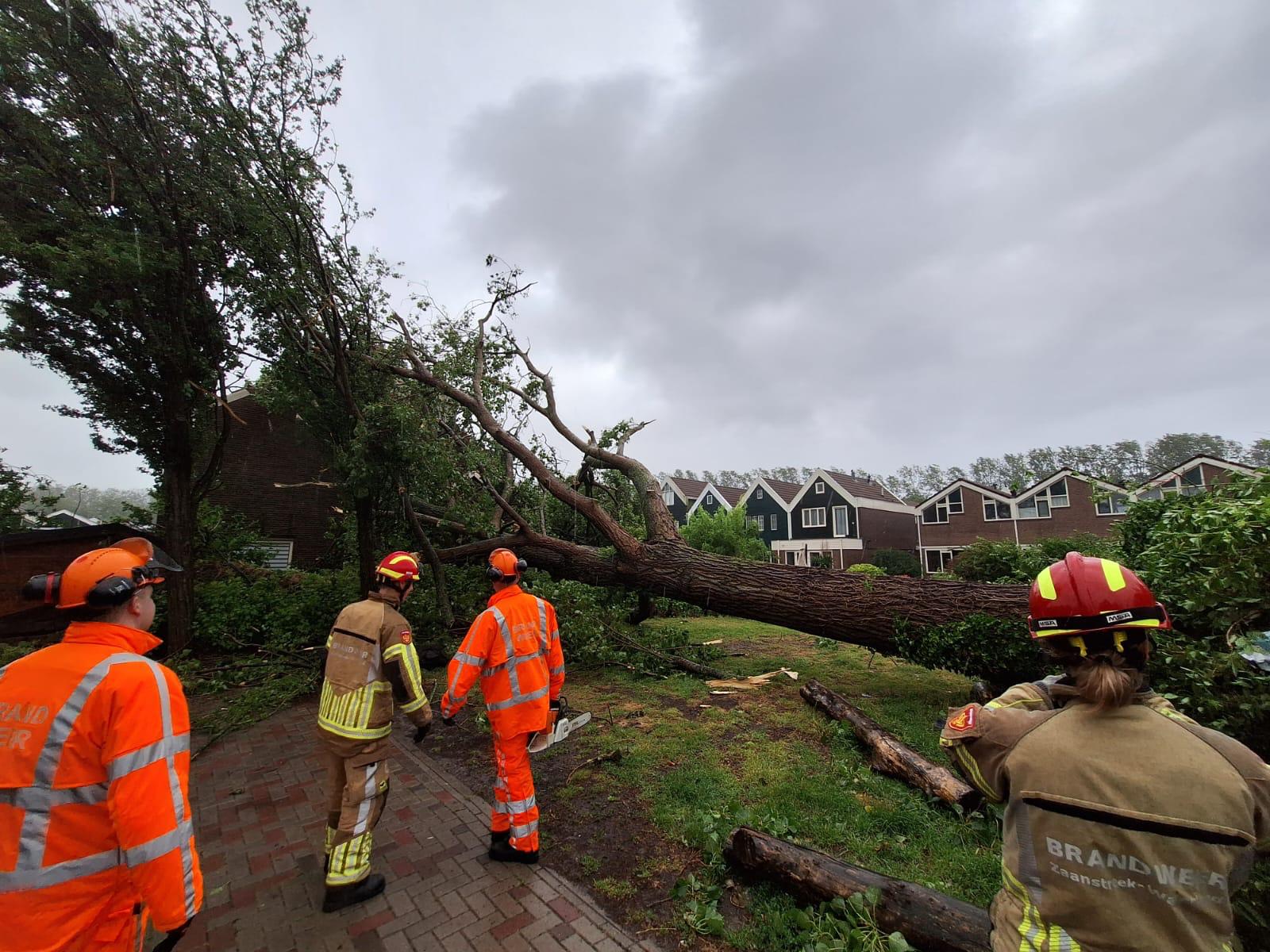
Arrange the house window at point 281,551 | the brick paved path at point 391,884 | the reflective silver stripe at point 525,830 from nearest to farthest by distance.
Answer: the brick paved path at point 391,884 < the reflective silver stripe at point 525,830 < the house window at point 281,551

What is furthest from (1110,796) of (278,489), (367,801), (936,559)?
(936,559)

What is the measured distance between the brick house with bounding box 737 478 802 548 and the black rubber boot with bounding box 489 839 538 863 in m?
32.6

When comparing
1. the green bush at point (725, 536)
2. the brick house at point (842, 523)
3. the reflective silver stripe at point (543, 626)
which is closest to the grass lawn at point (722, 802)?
the reflective silver stripe at point (543, 626)

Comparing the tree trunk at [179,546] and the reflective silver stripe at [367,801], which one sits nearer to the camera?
the reflective silver stripe at [367,801]

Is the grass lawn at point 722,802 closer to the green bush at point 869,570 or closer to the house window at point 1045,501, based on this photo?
the green bush at point 869,570

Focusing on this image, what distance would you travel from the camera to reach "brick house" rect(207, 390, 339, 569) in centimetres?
1622

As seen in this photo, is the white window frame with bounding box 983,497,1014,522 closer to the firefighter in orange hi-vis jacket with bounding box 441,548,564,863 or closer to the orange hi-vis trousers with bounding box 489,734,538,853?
the firefighter in orange hi-vis jacket with bounding box 441,548,564,863

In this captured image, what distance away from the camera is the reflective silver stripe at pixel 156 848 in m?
1.48

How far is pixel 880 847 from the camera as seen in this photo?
3.17 m

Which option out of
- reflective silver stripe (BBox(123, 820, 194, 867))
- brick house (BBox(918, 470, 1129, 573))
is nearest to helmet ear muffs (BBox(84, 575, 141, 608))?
reflective silver stripe (BBox(123, 820, 194, 867))

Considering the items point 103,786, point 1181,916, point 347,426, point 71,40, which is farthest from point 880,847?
point 71,40

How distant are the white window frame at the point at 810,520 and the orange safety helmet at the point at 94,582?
112 feet

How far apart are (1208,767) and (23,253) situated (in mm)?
9938

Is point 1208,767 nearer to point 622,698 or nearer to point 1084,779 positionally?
point 1084,779
